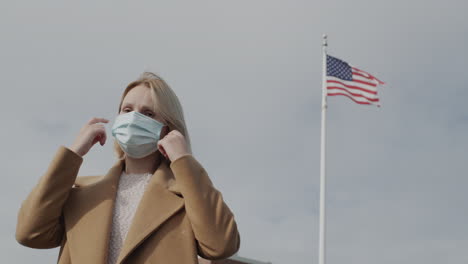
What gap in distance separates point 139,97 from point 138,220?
0.65 metres

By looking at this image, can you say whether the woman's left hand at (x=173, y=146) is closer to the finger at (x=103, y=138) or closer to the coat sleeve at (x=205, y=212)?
the coat sleeve at (x=205, y=212)

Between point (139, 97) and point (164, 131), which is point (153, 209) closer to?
point (164, 131)

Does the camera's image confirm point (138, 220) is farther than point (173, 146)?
No

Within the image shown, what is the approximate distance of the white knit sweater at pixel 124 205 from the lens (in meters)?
2.57

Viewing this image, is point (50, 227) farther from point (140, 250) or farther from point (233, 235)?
point (233, 235)

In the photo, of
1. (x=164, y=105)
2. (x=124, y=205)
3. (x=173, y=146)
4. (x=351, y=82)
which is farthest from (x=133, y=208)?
(x=351, y=82)

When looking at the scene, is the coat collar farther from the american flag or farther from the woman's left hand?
the american flag

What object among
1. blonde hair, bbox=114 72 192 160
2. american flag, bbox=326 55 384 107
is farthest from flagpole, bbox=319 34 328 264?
blonde hair, bbox=114 72 192 160

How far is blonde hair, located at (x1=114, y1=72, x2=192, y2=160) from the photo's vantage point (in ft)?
9.30

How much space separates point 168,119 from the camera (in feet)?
9.32

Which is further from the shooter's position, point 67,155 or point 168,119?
point 168,119

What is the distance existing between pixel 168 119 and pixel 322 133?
12.5m

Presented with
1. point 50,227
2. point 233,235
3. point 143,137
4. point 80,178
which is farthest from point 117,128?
point 233,235

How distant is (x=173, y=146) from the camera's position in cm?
264
